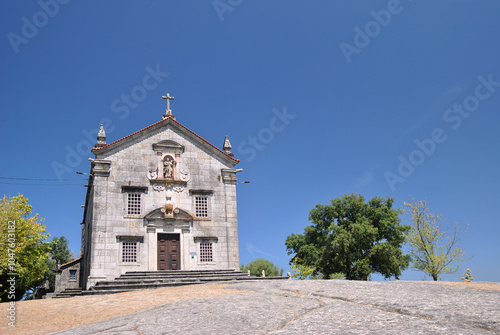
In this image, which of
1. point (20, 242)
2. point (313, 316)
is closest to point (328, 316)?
point (313, 316)

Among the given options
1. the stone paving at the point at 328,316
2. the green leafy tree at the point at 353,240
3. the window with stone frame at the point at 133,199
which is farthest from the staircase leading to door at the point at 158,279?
the green leafy tree at the point at 353,240

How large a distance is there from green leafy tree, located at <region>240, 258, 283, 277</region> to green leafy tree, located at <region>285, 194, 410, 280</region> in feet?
67.7

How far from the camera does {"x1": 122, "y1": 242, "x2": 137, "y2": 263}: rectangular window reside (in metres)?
25.0

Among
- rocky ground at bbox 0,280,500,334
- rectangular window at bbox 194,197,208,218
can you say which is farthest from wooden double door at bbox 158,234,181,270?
rocky ground at bbox 0,280,500,334

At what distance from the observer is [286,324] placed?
704 centimetres

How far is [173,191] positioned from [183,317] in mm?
19360

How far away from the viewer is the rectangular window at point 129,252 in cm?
2500

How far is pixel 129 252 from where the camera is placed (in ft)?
82.5

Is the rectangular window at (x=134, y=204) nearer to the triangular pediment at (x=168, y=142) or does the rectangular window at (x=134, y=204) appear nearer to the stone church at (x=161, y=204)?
the stone church at (x=161, y=204)

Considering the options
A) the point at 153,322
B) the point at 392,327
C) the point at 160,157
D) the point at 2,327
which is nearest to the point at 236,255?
the point at 160,157

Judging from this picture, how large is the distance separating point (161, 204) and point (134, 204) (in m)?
1.71

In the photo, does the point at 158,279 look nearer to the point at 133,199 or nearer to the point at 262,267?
the point at 133,199

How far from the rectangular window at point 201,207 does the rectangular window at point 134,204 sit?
3760 mm

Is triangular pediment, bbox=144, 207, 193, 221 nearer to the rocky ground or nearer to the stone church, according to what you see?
the stone church
